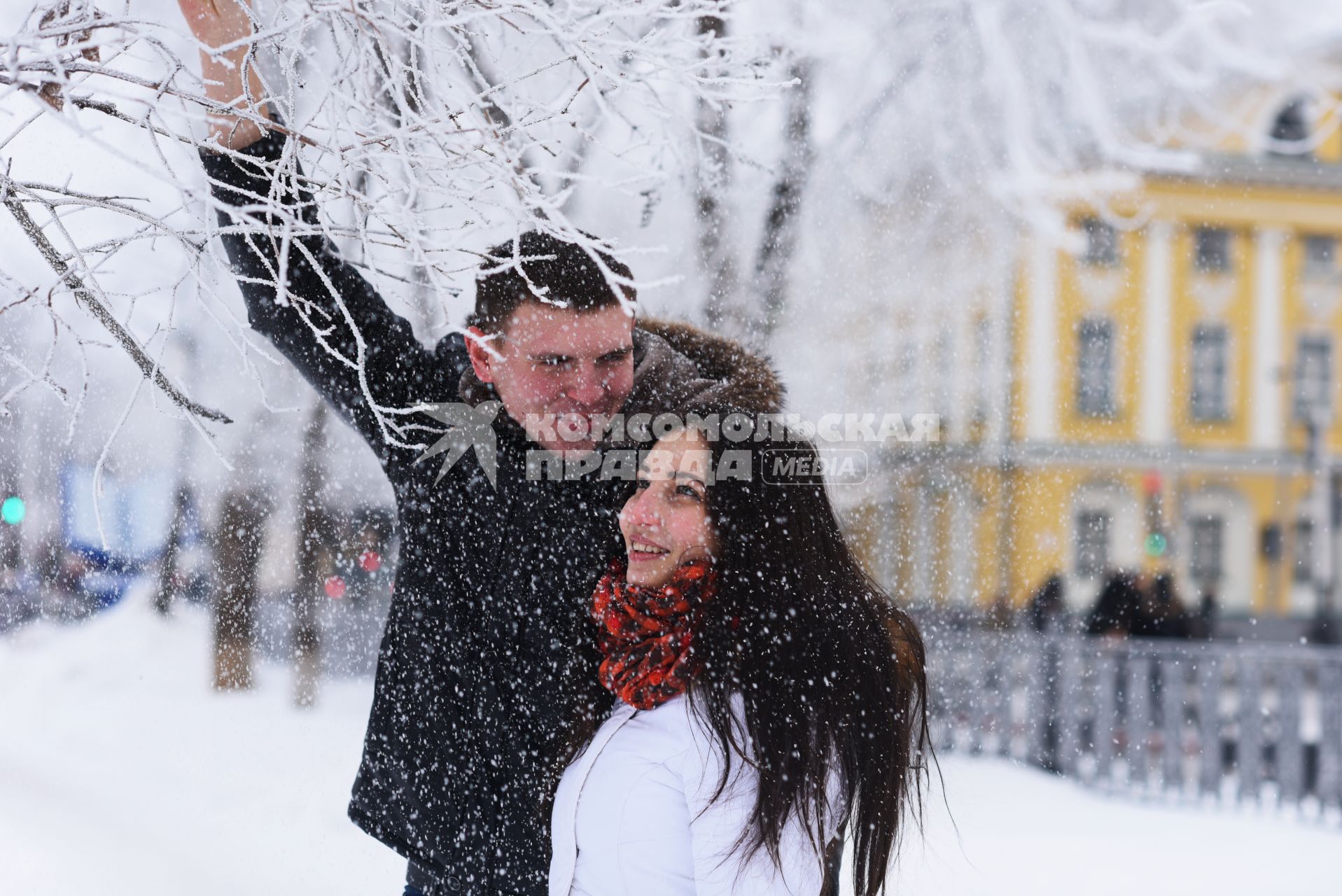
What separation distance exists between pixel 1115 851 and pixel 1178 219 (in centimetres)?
1236

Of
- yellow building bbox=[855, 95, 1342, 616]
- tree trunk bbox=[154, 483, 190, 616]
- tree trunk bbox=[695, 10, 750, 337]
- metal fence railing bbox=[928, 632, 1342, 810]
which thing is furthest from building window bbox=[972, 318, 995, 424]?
tree trunk bbox=[154, 483, 190, 616]

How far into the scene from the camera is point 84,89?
3.57ft

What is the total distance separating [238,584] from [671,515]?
4583 millimetres

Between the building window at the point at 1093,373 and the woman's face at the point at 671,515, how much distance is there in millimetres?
13430

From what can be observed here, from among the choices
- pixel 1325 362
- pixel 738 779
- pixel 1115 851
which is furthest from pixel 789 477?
pixel 1325 362

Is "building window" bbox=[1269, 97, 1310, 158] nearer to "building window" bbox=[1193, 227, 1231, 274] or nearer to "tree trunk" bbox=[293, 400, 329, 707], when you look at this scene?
"building window" bbox=[1193, 227, 1231, 274]

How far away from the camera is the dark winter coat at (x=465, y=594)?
147cm

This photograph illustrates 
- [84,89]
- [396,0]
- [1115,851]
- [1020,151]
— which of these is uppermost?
[1020,151]

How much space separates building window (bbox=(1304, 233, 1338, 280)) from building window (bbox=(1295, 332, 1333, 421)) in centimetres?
105

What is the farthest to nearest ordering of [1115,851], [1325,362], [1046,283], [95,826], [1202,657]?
[1325,362] < [1046,283] < [1202,657] < [1115,851] < [95,826]

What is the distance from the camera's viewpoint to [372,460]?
5066 mm

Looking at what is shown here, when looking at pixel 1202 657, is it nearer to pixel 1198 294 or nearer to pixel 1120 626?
pixel 1120 626

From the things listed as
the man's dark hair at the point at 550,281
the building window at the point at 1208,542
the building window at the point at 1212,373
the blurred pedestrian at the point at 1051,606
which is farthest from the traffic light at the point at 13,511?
the building window at the point at 1208,542

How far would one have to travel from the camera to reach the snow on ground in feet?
10.9
